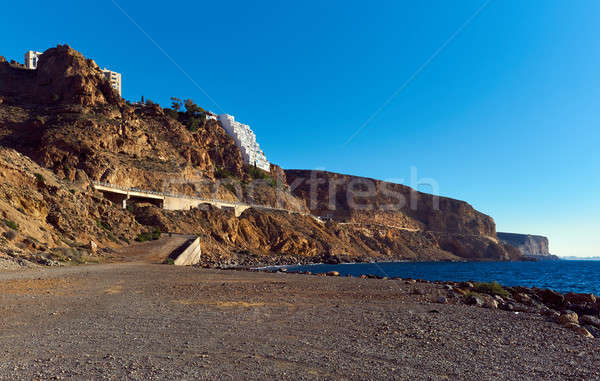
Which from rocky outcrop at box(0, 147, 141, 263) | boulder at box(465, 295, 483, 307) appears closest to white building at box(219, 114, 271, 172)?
rocky outcrop at box(0, 147, 141, 263)

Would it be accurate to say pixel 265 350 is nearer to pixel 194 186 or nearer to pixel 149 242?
pixel 149 242

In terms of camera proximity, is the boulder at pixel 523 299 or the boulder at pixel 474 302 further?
the boulder at pixel 523 299

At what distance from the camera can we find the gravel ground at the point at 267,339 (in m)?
5.10

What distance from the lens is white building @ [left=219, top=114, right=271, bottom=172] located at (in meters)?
115

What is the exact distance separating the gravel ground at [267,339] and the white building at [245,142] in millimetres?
103495

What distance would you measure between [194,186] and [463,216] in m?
117

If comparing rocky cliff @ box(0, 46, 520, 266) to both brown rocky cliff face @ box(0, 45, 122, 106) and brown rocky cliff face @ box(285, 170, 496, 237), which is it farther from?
brown rocky cliff face @ box(285, 170, 496, 237)

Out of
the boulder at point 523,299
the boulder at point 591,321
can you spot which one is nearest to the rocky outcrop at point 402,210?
the boulder at point 523,299

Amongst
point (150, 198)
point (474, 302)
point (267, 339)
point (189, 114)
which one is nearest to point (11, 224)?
point (267, 339)

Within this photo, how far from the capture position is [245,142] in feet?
387

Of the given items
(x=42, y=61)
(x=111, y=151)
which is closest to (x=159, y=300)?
(x=111, y=151)

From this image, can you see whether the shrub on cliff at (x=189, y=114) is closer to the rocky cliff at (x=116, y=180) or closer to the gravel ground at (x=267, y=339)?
the rocky cliff at (x=116, y=180)

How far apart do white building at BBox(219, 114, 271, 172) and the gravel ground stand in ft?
340

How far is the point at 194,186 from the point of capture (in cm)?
6425
